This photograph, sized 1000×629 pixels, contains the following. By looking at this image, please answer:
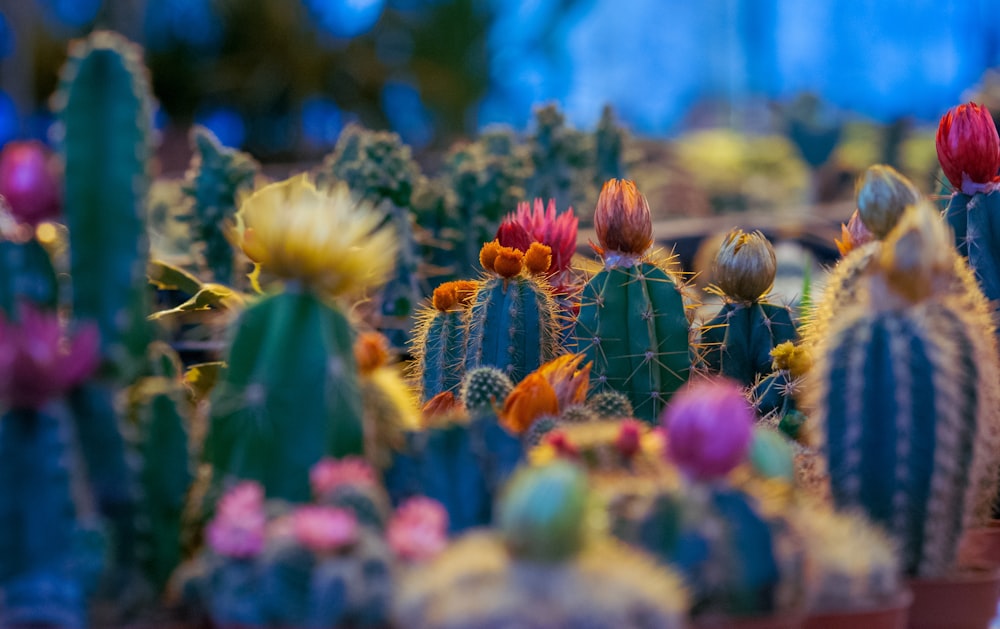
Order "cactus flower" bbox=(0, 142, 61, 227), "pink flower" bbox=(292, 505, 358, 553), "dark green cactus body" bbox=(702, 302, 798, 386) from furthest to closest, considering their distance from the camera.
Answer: "dark green cactus body" bbox=(702, 302, 798, 386) < "cactus flower" bbox=(0, 142, 61, 227) < "pink flower" bbox=(292, 505, 358, 553)

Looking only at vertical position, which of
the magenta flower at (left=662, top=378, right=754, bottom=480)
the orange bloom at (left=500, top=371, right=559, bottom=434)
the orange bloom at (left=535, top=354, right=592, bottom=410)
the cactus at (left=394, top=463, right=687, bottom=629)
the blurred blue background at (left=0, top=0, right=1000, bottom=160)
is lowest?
the cactus at (left=394, top=463, right=687, bottom=629)

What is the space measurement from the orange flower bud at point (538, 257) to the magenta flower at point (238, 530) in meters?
1.11

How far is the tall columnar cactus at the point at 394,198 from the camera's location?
122 inches

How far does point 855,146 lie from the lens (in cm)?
1201

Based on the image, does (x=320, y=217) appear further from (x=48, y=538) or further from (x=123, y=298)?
(x=48, y=538)

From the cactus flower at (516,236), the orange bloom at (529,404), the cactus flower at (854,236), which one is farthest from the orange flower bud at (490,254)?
the cactus flower at (854,236)

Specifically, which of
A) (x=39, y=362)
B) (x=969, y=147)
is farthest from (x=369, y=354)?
(x=969, y=147)

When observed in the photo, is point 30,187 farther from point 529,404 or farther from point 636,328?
point 636,328

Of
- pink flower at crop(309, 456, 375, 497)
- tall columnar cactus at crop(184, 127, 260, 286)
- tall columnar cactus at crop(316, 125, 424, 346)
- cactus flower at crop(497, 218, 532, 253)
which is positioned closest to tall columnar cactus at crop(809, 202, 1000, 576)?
pink flower at crop(309, 456, 375, 497)

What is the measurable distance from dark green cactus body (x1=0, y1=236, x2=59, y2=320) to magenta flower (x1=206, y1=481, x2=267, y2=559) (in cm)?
49

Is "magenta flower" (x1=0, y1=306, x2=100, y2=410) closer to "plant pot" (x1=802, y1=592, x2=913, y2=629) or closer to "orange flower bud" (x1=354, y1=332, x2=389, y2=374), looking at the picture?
"orange flower bud" (x1=354, y1=332, x2=389, y2=374)

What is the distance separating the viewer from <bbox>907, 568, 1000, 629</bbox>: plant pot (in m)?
1.65

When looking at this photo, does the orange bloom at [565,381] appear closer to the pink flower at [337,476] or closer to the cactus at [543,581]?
the pink flower at [337,476]

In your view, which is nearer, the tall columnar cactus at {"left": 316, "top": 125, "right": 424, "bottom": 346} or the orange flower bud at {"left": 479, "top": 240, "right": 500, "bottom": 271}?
the orange flower bud at {"left": 479, "top": 240, "right": 500, "bottom": 271}
